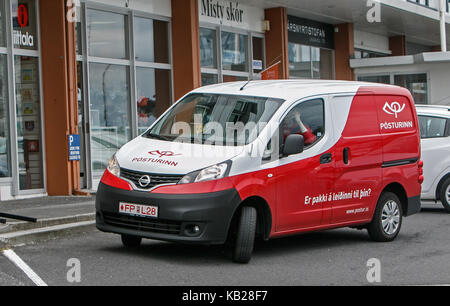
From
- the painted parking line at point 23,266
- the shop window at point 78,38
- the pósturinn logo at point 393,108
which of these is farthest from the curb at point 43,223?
the shop window at point 78,38

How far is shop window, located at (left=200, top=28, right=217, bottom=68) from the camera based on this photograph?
63.6 feet

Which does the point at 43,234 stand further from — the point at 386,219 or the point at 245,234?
the point at 386,219

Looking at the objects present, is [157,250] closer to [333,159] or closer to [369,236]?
[333,159]

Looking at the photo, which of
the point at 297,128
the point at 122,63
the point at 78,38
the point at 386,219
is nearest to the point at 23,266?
the point at 297,128

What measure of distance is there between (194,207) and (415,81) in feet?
63.0

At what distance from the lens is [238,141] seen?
8.10 metres

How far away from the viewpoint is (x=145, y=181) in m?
7.71

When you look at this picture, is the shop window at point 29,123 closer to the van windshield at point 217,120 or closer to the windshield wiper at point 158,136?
the van windshield at point 217,120

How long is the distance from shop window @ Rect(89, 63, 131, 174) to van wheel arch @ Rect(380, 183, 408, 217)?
7606mm

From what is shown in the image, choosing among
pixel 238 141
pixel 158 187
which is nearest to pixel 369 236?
pixel 238 141

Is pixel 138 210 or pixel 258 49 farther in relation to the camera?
pixel 258 49

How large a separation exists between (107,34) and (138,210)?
30.7ft

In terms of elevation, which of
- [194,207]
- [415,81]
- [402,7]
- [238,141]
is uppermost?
[402,7]

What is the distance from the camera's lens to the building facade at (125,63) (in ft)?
46.6
